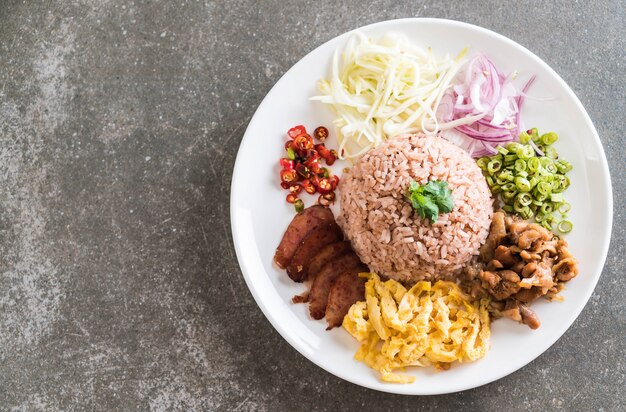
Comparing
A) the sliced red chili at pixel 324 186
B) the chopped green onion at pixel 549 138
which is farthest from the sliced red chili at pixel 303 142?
the chopped green onion at pixel 549 138

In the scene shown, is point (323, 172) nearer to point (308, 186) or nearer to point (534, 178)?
point (308, 186)

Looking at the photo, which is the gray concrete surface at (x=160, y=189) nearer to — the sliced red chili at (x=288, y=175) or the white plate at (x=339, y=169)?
the white plate at (x=339, y=169)

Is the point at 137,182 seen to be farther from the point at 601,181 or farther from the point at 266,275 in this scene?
the point at 601,181

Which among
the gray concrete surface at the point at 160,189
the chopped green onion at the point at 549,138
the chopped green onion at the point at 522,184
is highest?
the chopped green onion at the point at 549,138

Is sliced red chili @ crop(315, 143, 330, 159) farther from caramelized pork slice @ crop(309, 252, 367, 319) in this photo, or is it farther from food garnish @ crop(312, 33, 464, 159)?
caramelized pork slice @ crop(309, 252, 367, 319)

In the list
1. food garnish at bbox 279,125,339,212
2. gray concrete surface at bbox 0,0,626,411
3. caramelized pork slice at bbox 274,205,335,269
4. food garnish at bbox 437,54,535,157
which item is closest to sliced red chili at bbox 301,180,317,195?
food garnish at bbox 279,125,339,212
